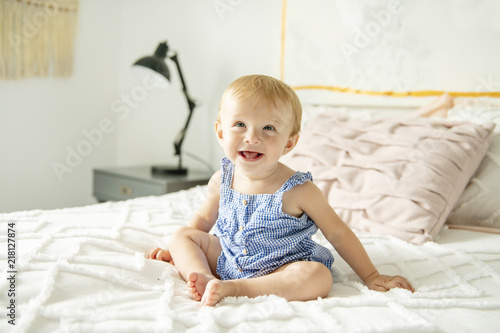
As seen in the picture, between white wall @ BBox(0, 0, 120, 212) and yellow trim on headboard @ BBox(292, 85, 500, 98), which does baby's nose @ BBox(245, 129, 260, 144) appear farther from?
white wall @ BBox(0, 0, 120, 212)

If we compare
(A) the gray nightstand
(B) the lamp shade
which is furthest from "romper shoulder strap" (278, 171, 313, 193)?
(B) the lamp shade

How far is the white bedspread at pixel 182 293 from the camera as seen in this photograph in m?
0.74

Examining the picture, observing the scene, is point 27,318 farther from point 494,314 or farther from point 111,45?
point 111,45

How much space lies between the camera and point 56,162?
9.80 ft

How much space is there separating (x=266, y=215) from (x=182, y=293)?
268 mm

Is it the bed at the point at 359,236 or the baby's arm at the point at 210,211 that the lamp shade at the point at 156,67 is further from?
the baby's arm at the point at 210,211

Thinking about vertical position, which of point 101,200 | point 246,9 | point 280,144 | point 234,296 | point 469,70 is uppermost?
point 246,9

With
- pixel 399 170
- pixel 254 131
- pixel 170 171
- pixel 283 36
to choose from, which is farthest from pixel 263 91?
pixel 170 171

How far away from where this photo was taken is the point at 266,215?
1069 millimetres

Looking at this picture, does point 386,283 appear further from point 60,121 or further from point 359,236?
point 60,121

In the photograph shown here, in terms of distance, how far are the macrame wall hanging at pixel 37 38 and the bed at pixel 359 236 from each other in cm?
154

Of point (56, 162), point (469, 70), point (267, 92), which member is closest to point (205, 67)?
point (56, 162)

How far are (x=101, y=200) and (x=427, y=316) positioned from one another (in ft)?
7.55

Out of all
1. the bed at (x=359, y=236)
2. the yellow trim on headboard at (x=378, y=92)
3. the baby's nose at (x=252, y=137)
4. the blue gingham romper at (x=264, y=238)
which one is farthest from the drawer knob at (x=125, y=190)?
the baby's nose at (x=252, y=137)
